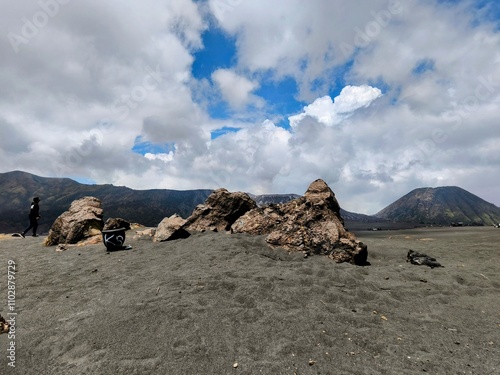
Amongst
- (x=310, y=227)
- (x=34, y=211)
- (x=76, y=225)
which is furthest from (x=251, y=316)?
(x=34, y=211)

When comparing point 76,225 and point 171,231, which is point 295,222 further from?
point 76,225

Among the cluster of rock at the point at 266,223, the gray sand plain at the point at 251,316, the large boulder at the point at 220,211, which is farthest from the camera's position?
the large boulder at the point at 220,211

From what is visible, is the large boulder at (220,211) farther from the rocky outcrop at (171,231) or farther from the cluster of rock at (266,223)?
the rocky outcrop at (171,231)

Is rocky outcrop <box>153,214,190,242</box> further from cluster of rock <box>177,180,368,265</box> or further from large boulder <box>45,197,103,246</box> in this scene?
large boulder <box>45,197,103,246</box>

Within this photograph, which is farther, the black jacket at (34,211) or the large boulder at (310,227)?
the black jacket at (34,211)

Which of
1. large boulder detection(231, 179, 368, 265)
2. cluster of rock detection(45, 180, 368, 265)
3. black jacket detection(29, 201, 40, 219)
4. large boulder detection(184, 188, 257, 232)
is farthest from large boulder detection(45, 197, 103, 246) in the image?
large boulder detection(231, 179, 368, 265)

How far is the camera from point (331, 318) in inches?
300

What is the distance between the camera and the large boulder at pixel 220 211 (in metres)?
19.0

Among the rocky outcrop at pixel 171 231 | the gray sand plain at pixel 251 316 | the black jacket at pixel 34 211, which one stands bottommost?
the gray sand plain at pixel 251 316

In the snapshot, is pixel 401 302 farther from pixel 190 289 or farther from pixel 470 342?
pixel 190 289

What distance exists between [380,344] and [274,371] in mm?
2763

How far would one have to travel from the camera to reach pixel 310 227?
14414mm

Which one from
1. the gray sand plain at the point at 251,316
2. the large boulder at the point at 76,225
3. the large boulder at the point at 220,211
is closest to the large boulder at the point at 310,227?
the gray sand plain at the point at 251,316

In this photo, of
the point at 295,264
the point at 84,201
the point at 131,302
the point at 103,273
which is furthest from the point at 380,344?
the point at 84,201
